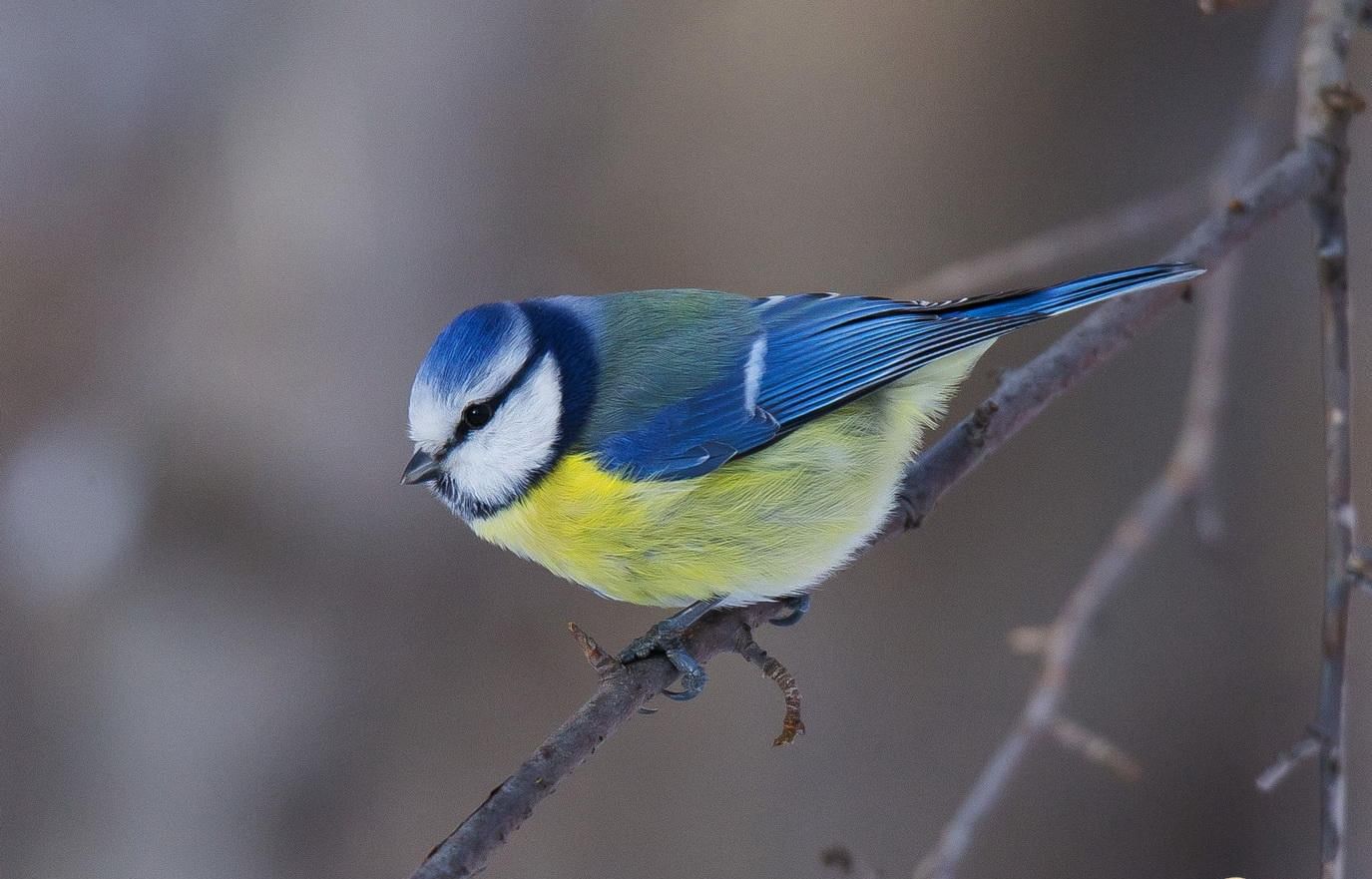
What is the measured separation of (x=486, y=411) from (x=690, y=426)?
1.05ft

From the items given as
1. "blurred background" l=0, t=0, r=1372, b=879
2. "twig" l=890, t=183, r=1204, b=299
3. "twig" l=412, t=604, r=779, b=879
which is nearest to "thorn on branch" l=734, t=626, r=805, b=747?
"twig" l=412, t=604, r=779, b=879

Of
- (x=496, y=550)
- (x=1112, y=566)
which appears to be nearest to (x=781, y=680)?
(x=1112, y=566)

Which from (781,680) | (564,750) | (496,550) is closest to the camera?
(564,750)

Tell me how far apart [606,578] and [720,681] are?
0.91m

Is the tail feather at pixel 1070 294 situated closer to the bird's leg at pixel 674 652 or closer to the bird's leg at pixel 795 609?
the bird's leg at pixel 795 609

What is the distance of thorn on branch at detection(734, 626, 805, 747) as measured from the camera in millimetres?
1590

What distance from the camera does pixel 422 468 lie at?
1.81 m

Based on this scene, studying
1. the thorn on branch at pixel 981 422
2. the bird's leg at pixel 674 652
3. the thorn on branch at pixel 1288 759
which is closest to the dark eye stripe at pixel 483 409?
the bird's leg at pixel 674 652

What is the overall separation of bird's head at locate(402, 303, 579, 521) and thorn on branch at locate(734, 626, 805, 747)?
1.32 ft

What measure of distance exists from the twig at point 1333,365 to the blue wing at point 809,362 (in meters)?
0.28

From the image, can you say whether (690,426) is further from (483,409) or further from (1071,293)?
(1071,293)

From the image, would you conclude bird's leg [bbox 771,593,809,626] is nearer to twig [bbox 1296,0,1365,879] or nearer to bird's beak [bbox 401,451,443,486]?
bird's beak [bbox 401,451,443,486]

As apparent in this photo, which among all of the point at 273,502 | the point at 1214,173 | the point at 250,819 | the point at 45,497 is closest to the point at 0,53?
the point at 45,497

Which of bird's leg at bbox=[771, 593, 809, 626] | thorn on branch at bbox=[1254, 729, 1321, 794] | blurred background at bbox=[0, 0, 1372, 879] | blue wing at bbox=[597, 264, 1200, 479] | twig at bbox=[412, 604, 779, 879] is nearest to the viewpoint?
twig at bbox=[412, 604, 779, 879]
